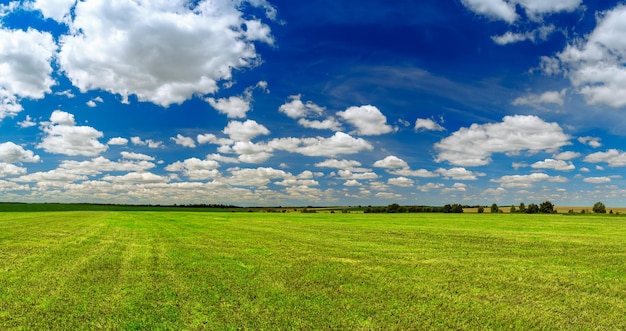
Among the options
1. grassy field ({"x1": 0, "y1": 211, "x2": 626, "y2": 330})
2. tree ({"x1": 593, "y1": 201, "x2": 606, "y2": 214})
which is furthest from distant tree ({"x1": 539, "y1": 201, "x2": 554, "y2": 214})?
grassy field ({"x1": 0, "y1": 211, "x2": 626, "y2": 330})

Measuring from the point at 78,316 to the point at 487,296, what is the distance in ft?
31.9

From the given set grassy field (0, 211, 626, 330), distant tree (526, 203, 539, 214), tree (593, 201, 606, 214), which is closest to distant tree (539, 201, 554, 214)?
distant tree (526, 203, 539, 214)

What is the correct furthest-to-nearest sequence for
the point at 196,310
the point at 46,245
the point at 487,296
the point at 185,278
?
the point at 46,245 < the point at 185,278 < the point at 487,296 < the point at 196,310


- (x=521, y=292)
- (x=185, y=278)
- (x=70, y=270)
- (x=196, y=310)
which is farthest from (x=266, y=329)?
(x=70, y=270)

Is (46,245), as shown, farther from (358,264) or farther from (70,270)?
(358,264)

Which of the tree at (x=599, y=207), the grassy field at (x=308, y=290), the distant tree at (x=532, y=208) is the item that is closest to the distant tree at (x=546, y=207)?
the distant tree at (x=532, y=208)

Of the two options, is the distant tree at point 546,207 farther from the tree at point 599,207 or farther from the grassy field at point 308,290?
the grassy field at point 308,290

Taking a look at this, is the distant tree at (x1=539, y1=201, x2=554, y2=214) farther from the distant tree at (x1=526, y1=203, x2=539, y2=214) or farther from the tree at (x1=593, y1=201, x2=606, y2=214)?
the tree at (x1=593, y1=201, x2=606, y2=214)

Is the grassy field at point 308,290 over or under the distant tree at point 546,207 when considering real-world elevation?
under

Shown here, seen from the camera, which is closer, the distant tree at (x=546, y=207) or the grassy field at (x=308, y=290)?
the grassy field at (x=308, y=290)

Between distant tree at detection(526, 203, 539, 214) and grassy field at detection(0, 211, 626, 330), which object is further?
distant tree at detection(526, 203, 539, 214)

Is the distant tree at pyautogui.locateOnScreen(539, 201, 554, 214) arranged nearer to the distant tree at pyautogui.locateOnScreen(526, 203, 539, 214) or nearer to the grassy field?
the distant tree at pyautogui.locateOnScreen(526, 203, 539, 214)

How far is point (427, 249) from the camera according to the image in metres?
19.6

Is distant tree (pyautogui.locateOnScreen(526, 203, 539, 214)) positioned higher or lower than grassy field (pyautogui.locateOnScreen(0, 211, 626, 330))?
higher
